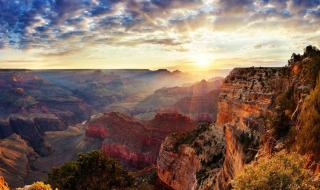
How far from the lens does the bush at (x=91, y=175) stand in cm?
2805

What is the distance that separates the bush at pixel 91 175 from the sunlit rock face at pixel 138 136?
7435 cm

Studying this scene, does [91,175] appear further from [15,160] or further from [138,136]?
[15,160]

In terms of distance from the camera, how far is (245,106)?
1241 inches

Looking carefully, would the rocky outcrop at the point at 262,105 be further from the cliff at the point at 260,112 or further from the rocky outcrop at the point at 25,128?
the rocky outcrop at the point at 25,128

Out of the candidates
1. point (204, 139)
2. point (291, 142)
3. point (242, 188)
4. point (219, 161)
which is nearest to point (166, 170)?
point (204, 139)

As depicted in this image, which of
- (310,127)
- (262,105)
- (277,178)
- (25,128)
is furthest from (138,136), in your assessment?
(277,178)

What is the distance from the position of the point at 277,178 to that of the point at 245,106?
20.4m

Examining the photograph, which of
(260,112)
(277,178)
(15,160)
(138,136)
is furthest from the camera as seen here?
(15,160)

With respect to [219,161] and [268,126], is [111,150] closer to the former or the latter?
[219,161]

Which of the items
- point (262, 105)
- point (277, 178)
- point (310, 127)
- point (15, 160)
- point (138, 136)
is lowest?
point (15, 160)

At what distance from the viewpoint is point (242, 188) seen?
11.7 metres

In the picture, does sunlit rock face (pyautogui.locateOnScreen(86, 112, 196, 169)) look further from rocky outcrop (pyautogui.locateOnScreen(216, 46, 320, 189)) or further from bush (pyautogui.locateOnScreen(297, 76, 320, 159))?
bush (pyautogui.locateOnScreen(297, 76, 320, 159))

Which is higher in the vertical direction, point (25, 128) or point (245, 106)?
A: point (245, 106)

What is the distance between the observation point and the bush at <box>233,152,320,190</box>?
442 inches
